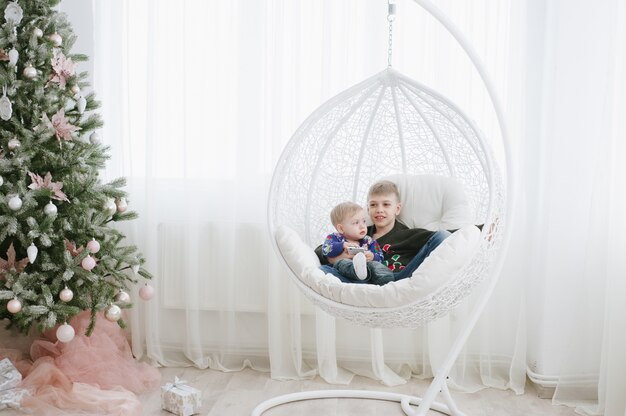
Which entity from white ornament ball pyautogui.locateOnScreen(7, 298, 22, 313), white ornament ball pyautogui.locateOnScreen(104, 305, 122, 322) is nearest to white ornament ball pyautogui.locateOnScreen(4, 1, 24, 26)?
white ornament ball pyautogui.locateOnScreen(7, 298, 22, 313)

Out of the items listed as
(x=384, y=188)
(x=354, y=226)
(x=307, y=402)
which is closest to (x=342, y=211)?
(x=354, y=226)

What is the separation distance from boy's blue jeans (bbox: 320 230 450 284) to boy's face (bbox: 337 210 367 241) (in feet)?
0.60

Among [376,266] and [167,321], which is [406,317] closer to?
[376,266]

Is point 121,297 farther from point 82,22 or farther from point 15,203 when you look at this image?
point 82,22

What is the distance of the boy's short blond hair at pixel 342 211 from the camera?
2.88m

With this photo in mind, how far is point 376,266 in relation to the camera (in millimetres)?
2711

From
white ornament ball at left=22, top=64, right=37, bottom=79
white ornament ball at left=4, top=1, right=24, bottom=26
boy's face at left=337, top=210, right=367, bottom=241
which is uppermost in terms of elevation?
white ornament ball at left=4, top=1, right=24, bottom=26

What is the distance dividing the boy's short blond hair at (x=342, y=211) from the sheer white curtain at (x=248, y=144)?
0.49 meters

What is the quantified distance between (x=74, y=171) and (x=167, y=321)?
98 cm

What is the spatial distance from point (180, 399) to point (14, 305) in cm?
70

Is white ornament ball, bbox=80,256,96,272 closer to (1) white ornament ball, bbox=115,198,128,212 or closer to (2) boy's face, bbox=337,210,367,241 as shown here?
(1) white ornament ball, bbox=115,198,128,212

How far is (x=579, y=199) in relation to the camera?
2.96m

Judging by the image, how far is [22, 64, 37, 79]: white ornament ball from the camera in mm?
2676

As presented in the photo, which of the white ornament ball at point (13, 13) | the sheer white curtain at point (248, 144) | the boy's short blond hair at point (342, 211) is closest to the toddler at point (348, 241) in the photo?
the boy's short blond hair at point (342, 211)
